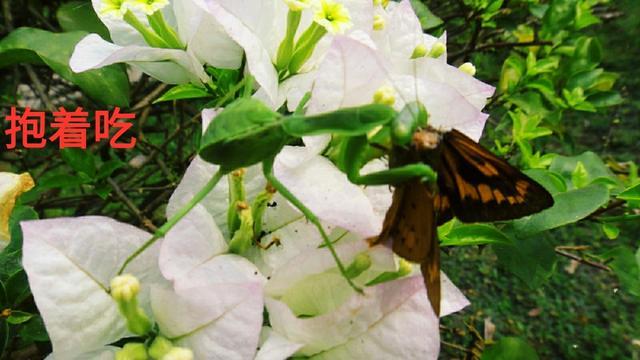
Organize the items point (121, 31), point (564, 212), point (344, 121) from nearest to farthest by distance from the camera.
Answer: point (344, 121) < point (121, 31) < point (564, 212)

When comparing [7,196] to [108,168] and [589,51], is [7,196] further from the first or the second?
[589,51]

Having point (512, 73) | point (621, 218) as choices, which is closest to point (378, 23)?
point (621, 218)

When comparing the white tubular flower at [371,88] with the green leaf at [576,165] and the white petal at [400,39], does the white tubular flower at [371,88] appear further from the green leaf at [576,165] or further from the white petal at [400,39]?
the green leaf at [576,165]

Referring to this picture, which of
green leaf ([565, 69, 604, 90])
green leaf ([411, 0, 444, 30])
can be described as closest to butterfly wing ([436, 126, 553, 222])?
green leaf ([411, 0, 444, 30])

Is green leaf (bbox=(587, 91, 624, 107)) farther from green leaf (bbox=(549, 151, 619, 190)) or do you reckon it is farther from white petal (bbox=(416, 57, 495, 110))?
white petal (bbox=(416, 57, 495, 110))

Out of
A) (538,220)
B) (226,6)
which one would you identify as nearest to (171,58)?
(226,6)

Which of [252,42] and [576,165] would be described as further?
[576,165]

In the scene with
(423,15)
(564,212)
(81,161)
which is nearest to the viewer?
(564,212)

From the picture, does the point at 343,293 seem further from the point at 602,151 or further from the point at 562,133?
the point at 602,151
